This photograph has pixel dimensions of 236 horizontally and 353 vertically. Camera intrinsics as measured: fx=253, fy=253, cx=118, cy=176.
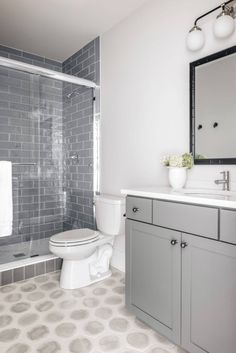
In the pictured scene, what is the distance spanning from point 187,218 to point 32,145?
234cm

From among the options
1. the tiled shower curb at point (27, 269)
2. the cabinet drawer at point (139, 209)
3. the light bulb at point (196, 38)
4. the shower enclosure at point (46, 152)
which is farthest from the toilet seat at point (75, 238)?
the light bulb at point (196, 38)

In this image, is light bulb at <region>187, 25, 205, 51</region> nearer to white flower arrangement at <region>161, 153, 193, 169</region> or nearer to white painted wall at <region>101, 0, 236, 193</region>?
white painted wall at <region>101, 0, 236, 193</region>

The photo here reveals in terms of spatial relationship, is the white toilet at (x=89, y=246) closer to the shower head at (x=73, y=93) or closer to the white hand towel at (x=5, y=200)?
the white hand towel at (x=5, y=200)

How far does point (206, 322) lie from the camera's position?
1.29 metres

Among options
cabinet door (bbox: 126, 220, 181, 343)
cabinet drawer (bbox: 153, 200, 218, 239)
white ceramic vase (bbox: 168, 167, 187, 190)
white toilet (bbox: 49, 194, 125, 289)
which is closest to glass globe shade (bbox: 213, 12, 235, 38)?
white ceramic vase (bbox: 168, 167, 187, 190)

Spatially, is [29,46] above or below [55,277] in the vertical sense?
above

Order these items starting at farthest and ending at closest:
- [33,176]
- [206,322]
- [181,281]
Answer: [33,176], [181,281], [206,322]

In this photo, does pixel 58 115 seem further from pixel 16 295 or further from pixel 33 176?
pixel 16 295

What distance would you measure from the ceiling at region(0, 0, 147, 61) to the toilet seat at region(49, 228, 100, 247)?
211 centimetres

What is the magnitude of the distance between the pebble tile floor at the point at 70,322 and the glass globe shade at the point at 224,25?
197 centimetres

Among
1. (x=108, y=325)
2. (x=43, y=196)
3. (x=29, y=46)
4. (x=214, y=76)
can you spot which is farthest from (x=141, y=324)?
(x=29, y=46)

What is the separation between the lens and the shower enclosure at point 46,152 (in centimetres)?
291

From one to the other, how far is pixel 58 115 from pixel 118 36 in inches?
51.6

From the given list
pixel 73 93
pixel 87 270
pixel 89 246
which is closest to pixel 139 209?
pixel 89 246
